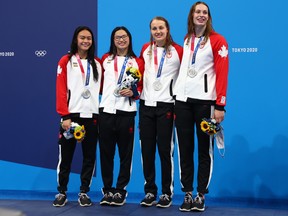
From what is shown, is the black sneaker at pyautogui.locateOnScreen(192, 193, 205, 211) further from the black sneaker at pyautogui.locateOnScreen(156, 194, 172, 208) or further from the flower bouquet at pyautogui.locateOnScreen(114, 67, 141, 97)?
the flower bouquet at pyautogui.locateOnScreen(114, 67, 141, 97)

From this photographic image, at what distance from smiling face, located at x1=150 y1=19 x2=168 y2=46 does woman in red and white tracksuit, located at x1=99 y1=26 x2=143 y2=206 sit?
0.24 meters

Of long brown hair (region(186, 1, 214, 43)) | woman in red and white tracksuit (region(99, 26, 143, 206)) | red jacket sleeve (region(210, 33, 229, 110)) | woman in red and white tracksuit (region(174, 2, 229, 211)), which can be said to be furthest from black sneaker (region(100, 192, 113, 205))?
long brown hair (region(186, 1, 214, 43))

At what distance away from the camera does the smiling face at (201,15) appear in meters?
3.73

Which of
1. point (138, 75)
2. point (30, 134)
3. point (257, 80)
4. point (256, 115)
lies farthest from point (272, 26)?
point (30, 134)

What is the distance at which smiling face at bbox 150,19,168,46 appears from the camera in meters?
3.90

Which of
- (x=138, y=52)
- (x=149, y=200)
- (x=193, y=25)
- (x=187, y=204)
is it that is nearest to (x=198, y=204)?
(x=187, y=204)

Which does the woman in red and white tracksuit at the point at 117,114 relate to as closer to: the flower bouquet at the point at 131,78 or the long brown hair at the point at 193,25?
the flower bouquet at the point at 131,78

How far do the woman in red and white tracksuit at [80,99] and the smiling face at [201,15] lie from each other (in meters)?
0.92

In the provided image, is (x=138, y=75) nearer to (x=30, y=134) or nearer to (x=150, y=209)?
(x=150, y=209)

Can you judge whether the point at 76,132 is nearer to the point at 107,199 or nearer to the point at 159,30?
the point at 107,199

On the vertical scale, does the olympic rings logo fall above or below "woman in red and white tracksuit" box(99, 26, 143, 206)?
above

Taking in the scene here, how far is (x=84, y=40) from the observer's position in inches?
161

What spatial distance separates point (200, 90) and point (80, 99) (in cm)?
99

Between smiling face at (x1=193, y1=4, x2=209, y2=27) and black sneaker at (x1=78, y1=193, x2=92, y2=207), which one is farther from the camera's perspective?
black sneaker at (x1=78, y1=193, x2=92, y2=207)
